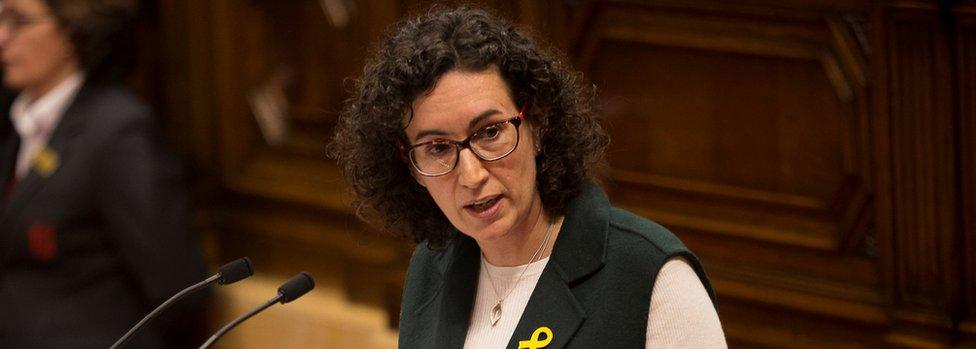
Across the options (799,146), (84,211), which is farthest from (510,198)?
A: (84,211)

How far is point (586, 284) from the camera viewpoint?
2.37 meters

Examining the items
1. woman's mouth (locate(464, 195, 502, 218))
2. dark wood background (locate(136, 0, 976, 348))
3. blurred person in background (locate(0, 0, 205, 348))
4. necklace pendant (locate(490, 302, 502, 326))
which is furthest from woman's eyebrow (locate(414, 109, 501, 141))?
blurred person in background (locate(0, 0, 205, 348))

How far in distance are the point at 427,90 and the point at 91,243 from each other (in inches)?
81.4

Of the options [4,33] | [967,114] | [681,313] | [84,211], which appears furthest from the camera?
[4,33]

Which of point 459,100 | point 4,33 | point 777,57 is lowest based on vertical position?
point 777,57

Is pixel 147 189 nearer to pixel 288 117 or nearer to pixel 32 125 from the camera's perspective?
pixel 32 125

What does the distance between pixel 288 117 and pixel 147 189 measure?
0.85 m

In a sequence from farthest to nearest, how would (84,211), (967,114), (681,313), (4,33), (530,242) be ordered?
(4,33), (84,211), (967,114), (530,242), (681,313)

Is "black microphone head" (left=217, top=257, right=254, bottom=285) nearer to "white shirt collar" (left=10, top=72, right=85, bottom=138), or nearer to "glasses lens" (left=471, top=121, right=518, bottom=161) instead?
"glasses lens" (left=471, top=121, right=518, bottom=161)

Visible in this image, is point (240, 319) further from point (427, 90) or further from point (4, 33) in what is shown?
point (4, 33)

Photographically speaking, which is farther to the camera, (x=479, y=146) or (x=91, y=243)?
(x=91, y=243)

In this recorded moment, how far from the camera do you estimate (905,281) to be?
3428 mm

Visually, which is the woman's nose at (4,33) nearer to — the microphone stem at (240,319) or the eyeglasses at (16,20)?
the eyeglasses at (16,20)

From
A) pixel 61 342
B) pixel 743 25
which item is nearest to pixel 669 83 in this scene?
pixel 743 25
